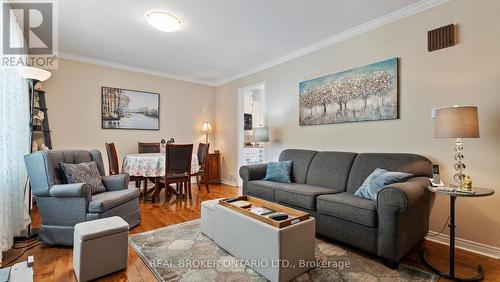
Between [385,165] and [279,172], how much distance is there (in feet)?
4.46

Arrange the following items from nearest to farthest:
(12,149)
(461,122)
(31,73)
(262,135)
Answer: (461,122), (12,149), (31,73), (262,135)

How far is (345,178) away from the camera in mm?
2891

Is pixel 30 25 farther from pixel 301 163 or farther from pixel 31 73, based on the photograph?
pixel 301 163

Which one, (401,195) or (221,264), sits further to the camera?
(221,264)

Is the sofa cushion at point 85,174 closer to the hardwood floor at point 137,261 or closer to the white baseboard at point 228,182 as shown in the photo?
the hardwood floor at point 137,261

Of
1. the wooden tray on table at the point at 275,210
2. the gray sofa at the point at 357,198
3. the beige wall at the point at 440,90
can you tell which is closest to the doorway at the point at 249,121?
the gray sofa at the point at 357,198

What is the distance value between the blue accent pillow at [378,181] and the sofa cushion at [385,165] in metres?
0.17

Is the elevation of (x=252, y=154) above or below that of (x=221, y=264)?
above

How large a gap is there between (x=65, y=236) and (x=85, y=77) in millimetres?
3231

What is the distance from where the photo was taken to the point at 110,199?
8.04ft

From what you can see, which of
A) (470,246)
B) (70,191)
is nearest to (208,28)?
(70,191)

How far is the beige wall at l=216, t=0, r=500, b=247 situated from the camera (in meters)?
2.19

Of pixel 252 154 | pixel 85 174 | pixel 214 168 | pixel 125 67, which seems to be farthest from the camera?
pixel 252 154

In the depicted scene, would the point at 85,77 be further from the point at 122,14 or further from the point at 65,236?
the point at 65,236
